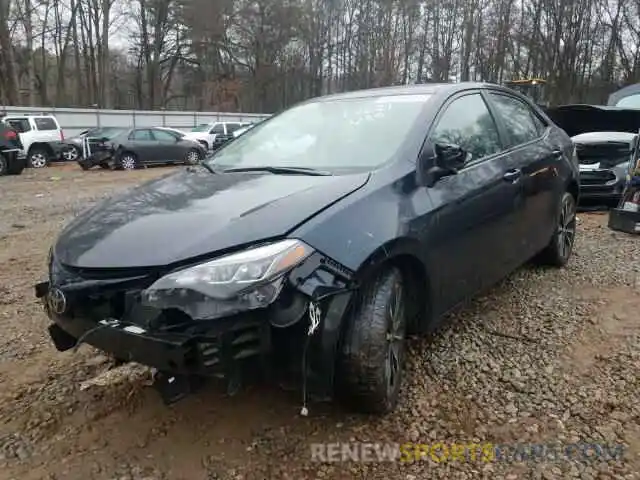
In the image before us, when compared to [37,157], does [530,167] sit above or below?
above

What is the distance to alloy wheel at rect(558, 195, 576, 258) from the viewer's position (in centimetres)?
436

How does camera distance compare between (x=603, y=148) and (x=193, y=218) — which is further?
(x=603, y=148)

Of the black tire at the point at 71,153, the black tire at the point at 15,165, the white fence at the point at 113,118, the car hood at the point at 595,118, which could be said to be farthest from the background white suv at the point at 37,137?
the car hood at the point at 595,118

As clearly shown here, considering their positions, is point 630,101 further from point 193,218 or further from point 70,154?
point 70,154

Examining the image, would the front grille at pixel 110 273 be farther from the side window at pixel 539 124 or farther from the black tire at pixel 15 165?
the black tire at pixel 15 165

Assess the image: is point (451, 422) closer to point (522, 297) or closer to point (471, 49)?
point (522, 297)

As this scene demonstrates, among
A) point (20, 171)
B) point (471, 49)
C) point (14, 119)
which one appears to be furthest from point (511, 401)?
point (471, 49)

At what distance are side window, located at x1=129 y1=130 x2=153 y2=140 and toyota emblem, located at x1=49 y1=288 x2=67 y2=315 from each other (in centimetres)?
1535

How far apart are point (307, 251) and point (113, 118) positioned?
27.1 m

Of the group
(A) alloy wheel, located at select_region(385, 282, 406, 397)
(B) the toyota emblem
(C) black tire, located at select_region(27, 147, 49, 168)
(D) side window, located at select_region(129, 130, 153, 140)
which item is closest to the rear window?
(C) black tire, located at select_region(27, 147, 49, 168)

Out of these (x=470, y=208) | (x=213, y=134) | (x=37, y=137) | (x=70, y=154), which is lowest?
(x=470, y=208)

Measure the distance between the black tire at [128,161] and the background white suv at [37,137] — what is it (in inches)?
116

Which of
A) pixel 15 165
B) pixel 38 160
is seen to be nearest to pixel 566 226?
pixel 15 165

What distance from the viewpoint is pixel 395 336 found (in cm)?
239
